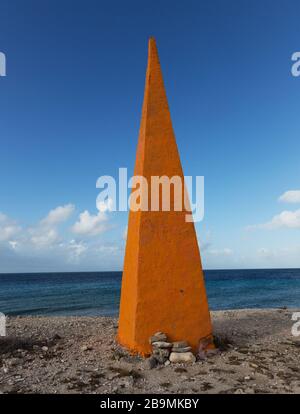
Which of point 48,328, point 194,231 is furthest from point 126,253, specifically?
point 48,328

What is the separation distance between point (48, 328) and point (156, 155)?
8.02 meters

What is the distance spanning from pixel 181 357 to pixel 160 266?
84.2 inches

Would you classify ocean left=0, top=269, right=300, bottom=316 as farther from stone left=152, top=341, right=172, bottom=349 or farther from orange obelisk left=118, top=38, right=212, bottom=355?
stone left=152, top=341, right=172, bottom=349

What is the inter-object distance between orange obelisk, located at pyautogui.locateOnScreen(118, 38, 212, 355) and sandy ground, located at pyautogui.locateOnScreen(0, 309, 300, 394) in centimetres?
78

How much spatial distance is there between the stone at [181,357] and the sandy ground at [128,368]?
152mm

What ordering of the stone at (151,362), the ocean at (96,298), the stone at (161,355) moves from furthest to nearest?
the ocean at (96,298)
the stone at (161,355)
the stone at (151,362)

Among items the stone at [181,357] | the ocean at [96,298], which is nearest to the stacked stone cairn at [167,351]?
the stone at [181,357]

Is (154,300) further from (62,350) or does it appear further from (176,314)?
(62,350)

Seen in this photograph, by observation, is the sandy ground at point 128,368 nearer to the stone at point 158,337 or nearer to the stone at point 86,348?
the stone at point 86,348

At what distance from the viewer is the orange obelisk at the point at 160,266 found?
801 centimetres

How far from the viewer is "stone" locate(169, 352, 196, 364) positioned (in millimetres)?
7555

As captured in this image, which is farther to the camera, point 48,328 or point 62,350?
point 48,328

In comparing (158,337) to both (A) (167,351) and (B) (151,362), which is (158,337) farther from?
(B) (151,362)
